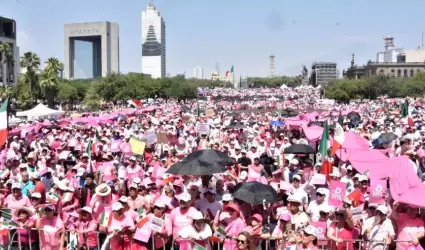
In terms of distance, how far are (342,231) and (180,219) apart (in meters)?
2.11

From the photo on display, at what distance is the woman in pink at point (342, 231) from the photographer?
692 cm

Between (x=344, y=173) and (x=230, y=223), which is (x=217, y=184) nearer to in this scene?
(x=230, y=223)

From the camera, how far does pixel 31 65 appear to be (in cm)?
6669

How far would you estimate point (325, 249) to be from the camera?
6.96m

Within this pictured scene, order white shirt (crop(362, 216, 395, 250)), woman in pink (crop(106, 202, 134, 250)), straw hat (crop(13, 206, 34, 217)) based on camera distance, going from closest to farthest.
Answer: white shirt (crop(362, 216, 395, 250))
woman in pink (crop(106, 202, 134, 250))
straw hat (crop(13, 206, 34, 217))

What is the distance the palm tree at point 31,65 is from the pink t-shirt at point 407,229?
64.4 m

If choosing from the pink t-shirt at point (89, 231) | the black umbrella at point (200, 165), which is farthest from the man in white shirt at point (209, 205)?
the pink t-shirt at point (89, 231)

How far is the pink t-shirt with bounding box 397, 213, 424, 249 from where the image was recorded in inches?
266

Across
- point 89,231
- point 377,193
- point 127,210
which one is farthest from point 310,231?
point 89,231

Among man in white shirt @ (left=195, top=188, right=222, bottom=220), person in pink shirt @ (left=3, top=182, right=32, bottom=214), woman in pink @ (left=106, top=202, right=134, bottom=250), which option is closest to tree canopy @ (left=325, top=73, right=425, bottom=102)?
man in white shirt @ (left=195, top=188, right=222, bottom=220)

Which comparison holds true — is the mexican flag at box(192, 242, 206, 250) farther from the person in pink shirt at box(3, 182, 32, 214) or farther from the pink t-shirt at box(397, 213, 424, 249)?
the person in pink shirt at box(3, 182, 32, 214)

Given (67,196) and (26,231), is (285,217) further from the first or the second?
(67,196)

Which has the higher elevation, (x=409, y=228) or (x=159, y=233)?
(x=409, y=228)

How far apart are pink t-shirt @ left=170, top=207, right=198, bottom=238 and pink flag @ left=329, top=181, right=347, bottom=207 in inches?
79.5
